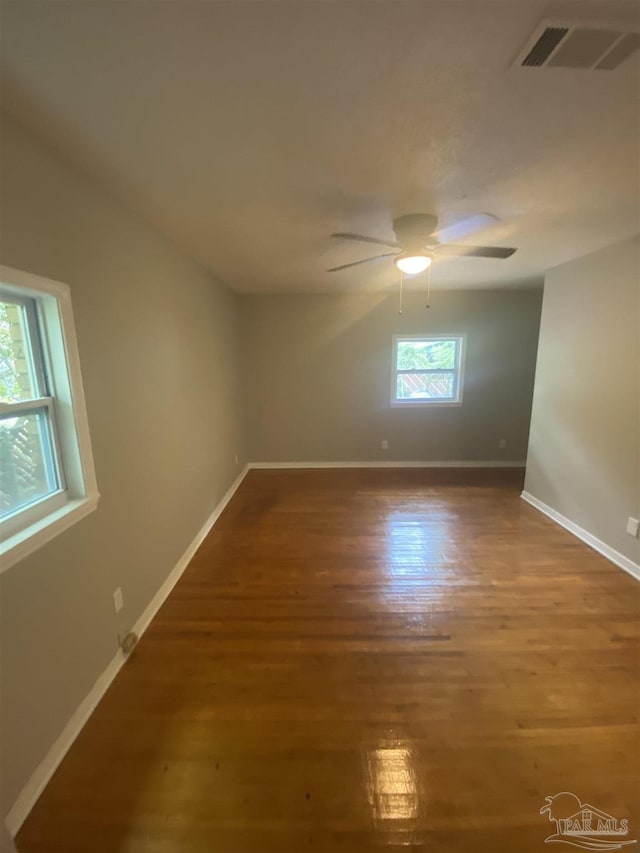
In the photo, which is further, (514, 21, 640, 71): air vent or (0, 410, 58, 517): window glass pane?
(0, 410, 58, 517): window glass pane


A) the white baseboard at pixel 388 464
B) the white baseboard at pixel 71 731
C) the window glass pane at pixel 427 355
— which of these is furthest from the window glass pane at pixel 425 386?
the white baseboard at pixel 71 731

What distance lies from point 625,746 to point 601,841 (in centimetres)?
44

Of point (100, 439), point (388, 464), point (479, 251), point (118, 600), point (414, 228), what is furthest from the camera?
point (388, 464)

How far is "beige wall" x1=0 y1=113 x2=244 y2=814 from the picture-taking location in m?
1.33

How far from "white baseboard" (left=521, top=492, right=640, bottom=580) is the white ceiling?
8.10ft

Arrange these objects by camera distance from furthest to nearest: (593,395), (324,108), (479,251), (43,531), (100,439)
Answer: (593,395)
(479,251)
(100,439)
(43,531)
(324,108)

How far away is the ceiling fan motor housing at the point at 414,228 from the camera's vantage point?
223cm

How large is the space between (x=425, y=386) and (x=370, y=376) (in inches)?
32.5

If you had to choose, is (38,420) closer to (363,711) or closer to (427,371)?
(363,711)

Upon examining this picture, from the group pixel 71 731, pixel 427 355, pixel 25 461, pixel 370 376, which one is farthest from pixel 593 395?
Result: pixel 71 731

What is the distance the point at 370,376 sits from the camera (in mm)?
5152

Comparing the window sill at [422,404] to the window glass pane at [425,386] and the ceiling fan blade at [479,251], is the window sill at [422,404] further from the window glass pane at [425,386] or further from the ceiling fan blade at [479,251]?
the ceiling fan blade at [479,251]

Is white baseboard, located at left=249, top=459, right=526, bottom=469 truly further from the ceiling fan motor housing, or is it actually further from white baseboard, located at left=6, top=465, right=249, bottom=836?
the ceiling fan motor housing

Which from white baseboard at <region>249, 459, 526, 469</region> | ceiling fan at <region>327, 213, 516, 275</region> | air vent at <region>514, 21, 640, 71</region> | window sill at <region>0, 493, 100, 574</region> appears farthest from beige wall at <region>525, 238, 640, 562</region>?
window sill at <region>0, 493, 100, 574</region>
